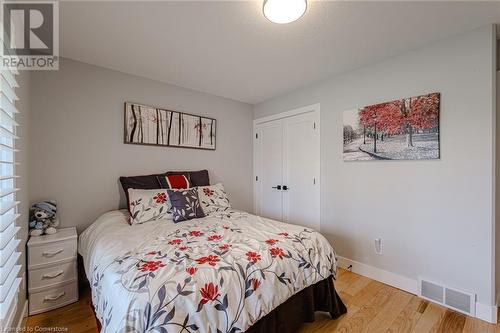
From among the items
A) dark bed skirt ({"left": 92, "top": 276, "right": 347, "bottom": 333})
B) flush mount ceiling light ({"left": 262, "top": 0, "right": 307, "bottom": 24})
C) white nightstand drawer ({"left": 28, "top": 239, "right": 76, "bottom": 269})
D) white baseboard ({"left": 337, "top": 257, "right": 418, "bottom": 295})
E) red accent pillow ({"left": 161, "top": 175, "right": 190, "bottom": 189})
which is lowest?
white baseboard ({"left": 337, "top": 257, "right": 418, "bottom": 295})

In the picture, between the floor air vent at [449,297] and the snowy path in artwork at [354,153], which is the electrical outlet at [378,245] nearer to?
the floor air vent at [449,297]

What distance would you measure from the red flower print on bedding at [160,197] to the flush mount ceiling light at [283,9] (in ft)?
6.01

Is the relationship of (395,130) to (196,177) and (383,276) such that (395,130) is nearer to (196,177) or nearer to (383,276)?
(383,276)

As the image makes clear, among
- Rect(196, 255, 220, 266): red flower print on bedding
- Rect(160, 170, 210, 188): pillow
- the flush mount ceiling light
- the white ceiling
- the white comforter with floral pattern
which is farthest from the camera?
Rect(160, 170, 210, 188): pillow

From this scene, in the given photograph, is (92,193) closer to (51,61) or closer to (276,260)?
(51,61)

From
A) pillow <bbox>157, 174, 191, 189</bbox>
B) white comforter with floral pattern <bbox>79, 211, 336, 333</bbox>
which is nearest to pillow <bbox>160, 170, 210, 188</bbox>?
pillow <bbox>157, 174, 191, 189</bbox>

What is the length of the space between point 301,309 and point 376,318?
26.2 inches

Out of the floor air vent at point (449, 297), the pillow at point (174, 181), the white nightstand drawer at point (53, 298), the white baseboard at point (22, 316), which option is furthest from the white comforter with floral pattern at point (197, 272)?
the floor air vent at point (449, 297)

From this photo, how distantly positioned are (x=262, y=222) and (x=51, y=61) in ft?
8.35

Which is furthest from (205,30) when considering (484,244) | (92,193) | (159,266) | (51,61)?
(484,244)

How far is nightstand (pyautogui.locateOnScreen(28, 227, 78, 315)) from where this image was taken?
5.83 ft

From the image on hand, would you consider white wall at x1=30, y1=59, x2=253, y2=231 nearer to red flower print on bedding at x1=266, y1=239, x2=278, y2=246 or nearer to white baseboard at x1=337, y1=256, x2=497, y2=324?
red flower print on bedding at x1=266, y1=239, x2=278, y2=246

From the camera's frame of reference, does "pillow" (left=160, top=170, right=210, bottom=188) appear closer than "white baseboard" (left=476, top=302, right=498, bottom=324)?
No

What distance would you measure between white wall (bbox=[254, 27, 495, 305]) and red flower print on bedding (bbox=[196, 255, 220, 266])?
72.2 inches
